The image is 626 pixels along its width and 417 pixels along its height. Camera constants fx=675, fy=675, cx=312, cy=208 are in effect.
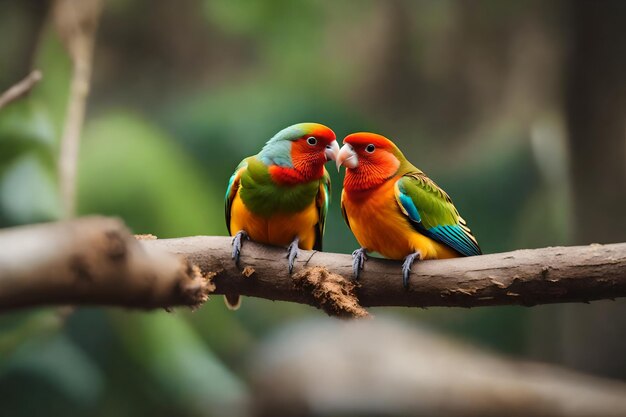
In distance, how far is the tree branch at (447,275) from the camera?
1.44 m

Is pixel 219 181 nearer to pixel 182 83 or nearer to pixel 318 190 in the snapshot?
pixel 182 83

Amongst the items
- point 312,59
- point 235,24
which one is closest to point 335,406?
point 312,59

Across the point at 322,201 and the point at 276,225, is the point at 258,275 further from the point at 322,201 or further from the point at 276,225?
the point at 322,201

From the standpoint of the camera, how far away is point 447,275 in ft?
5.07

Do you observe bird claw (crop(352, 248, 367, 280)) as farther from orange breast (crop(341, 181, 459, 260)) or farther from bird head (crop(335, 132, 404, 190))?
bird head (crop(335, 132, 404, 190))

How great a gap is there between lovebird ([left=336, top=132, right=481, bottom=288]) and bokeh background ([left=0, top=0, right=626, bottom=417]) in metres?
0.99

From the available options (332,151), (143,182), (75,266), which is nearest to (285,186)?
(332,151)

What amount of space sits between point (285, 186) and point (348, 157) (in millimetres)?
188

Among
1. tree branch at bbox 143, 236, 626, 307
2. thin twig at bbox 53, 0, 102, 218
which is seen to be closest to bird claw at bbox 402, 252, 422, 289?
tree branch at bbox 143, 236, 626, 307

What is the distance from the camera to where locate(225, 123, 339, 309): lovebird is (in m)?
1.79

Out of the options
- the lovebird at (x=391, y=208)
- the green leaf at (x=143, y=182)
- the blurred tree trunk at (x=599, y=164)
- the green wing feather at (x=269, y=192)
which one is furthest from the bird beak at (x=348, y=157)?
the blurred tree trunk at (x=599, y=164)

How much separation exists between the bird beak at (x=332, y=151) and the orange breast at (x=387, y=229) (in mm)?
116

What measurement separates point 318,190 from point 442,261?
42 cm

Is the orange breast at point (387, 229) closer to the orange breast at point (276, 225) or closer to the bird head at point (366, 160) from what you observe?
the bird head at point (366, 160)
